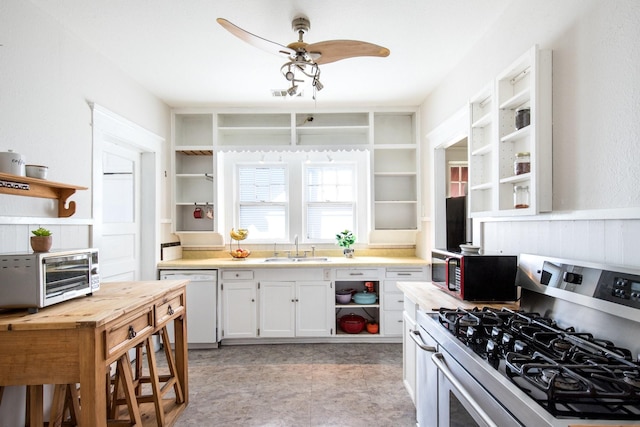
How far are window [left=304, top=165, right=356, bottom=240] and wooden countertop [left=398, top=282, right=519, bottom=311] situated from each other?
185 centimetres

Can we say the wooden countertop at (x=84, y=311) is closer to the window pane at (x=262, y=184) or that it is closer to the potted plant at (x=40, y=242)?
the potted plant at (x=40, y=242)

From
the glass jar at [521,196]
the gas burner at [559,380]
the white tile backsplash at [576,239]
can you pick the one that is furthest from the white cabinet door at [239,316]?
the gas burner at [559,380]

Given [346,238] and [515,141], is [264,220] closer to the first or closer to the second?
[346,238]

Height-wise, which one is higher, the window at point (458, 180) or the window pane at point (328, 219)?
the window at point (458, 180)

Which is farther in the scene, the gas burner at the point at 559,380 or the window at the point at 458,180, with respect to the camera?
the window at the point at 458,180

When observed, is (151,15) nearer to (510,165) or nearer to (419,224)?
(510,165)

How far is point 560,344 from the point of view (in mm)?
1174

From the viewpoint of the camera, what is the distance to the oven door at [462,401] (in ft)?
3.16

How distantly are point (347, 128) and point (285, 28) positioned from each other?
174cm

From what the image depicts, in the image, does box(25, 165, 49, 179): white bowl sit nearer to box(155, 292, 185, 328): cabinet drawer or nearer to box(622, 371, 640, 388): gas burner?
box(155, 292, 185, 328): cabinet drawer

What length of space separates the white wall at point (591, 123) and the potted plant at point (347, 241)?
2.16 m

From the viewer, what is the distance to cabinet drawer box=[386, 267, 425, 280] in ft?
11.9

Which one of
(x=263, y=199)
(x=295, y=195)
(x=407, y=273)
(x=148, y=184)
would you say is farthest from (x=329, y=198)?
(x=148, y=184)

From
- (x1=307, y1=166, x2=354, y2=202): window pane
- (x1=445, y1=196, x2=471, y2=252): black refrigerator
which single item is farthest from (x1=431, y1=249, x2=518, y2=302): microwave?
(x1=307, y1=166, x2=354, y2=202): window pane
